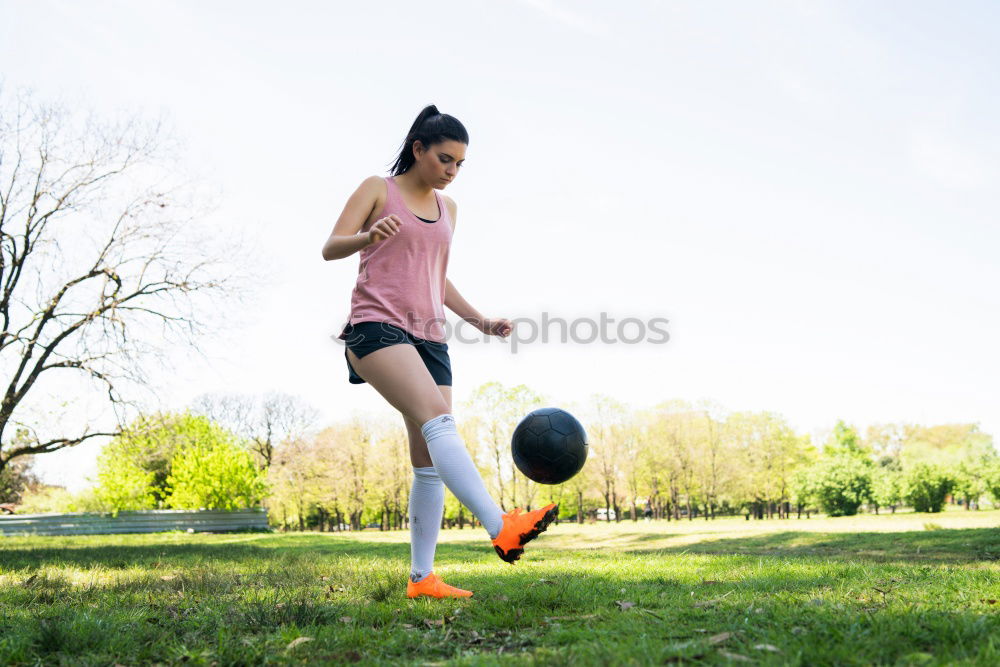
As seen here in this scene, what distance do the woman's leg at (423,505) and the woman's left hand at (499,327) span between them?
585 mm

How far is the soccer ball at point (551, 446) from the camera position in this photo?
15.0ft

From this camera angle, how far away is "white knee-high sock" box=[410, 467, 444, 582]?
4113 mm

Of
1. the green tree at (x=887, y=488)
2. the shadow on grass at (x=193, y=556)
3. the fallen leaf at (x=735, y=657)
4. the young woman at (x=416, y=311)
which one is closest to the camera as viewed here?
the fallen leaf at (x=735, y=657)

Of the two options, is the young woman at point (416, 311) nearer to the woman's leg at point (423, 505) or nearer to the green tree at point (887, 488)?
the woman's leg at point (423, 505)

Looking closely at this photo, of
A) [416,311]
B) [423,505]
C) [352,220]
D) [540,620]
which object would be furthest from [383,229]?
[540,620]

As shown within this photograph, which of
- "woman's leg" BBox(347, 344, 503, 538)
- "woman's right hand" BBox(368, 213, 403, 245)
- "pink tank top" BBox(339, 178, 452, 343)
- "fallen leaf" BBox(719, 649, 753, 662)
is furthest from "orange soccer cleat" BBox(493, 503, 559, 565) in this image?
"woman's right hand" BBox(368, 213, 403, 245)

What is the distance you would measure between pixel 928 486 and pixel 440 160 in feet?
129

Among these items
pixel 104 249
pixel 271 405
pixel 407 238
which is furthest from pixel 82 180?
pixel 271 405

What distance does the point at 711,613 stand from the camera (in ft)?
10.2

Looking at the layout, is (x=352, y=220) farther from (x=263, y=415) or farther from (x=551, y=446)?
(x=263, y=415)

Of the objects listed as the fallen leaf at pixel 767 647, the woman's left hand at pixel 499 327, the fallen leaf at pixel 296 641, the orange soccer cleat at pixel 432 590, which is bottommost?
Result: the orange soccer cleat at pixel 432 590

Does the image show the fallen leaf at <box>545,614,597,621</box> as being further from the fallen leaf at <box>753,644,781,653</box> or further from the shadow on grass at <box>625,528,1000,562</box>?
the shadow on grass at <box>625,528,1000,562</box>

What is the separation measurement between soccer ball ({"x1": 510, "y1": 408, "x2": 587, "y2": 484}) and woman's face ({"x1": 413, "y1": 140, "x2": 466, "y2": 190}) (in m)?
1.75

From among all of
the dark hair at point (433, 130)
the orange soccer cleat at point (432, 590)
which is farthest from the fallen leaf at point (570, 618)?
the dark hair at point (433, 130)
